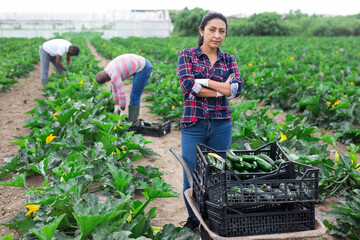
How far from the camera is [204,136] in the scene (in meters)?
2.87

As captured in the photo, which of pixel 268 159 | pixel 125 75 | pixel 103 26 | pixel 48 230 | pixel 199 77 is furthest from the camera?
pixel 103 26

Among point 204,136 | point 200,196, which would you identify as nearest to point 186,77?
point 204,136

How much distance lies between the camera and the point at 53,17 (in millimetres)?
63656

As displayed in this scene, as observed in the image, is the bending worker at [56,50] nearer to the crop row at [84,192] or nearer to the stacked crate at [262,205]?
the crop row at [84,192]

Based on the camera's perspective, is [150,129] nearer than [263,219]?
No

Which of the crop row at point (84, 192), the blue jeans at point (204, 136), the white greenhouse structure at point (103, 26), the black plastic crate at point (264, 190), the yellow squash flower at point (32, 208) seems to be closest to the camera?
the black plastic crate at point (264, 190)

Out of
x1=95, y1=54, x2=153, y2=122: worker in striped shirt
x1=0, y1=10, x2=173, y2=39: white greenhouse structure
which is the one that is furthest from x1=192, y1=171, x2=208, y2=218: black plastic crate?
x1=0, y1=10, x2=173, y2=39: white greenhouse structure

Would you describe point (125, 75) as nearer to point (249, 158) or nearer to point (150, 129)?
point (150, 129)

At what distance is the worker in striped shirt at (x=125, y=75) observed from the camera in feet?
18.4

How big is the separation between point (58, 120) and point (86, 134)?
423mm

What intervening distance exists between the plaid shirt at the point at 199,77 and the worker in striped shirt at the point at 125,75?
2970mm

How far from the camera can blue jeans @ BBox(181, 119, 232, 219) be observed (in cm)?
283

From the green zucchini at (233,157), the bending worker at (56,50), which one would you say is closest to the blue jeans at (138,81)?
the bending worker at (56,50)

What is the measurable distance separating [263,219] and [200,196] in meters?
0.49
